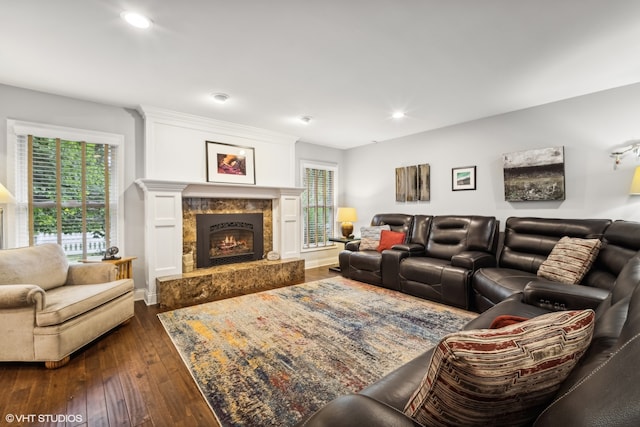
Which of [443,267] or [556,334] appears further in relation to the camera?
[443,267]

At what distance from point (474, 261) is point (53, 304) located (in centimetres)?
400

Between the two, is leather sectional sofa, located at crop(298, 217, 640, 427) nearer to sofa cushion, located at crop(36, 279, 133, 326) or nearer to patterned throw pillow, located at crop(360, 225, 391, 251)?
patterned throw pillow, located at crop(360, 225, 391, 251)

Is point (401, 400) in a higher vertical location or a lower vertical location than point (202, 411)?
higher

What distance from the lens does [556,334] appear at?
0.75 meters

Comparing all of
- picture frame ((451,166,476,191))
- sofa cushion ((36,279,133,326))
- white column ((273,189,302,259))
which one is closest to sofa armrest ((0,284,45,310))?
sofa cushion ((36,279,133,326))

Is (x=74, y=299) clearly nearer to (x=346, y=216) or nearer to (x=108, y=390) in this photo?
(x=108, y=390)

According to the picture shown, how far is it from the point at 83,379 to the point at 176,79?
263 centimetres

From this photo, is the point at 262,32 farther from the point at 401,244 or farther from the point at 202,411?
the point at 401,244

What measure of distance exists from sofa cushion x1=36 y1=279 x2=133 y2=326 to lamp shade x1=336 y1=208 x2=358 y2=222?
363cm

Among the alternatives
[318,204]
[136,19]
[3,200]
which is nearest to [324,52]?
[136,19]

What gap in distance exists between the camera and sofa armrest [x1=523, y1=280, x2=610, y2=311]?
184 cm

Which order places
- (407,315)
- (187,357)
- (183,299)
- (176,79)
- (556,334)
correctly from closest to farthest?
(556,334), (187,357), (176,79), (407,315), (183,299)

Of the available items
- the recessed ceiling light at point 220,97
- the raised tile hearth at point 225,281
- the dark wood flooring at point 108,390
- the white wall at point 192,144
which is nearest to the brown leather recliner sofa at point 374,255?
the raised tile hearth at point 225,281

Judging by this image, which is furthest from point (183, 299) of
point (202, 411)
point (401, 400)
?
point (401, 400)
